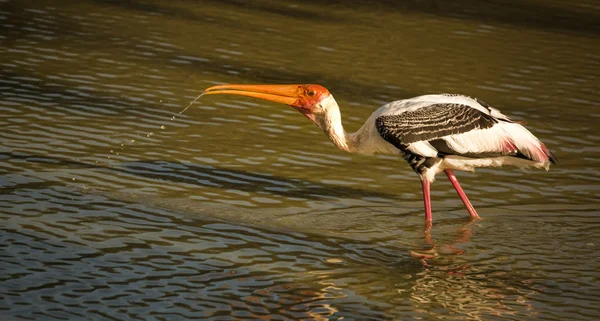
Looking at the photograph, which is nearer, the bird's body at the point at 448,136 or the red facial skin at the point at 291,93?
the bird's body at the point at 448,136

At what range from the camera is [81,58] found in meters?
12.5

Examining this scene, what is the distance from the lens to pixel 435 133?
8.52m

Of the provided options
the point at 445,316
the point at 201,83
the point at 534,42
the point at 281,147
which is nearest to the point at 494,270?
the point at 445,316

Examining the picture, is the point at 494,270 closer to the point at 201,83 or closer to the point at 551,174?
the point at 551,174

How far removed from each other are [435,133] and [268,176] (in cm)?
160

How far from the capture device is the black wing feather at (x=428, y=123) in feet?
27.8

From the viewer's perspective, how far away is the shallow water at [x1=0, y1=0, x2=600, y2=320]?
6957 mm

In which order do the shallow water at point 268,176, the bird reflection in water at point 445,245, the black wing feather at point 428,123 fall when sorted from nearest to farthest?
1. the shallow water at point 268,176
2. the bird reflection in water at point 445,245
3. the black wing feather at point 428,123

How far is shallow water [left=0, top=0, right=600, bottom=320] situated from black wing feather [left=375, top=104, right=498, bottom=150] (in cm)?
64

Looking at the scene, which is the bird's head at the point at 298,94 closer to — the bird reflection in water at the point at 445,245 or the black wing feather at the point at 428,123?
the black wing feather at the point at 428,123

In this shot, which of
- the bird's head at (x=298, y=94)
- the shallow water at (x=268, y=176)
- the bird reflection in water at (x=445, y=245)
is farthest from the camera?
the bird's head at (x=298, y=94)

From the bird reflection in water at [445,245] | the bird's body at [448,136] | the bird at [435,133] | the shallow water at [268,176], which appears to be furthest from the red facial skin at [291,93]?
the bird reflection in water at [445,245]

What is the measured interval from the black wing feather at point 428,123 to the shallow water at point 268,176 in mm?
638

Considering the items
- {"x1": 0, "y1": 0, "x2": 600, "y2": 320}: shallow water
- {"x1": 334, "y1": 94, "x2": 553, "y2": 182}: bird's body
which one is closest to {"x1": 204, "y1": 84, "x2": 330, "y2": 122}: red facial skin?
{"x1": 334, "y1": 94, "x2": 553, "y2": 182}: bird's body
